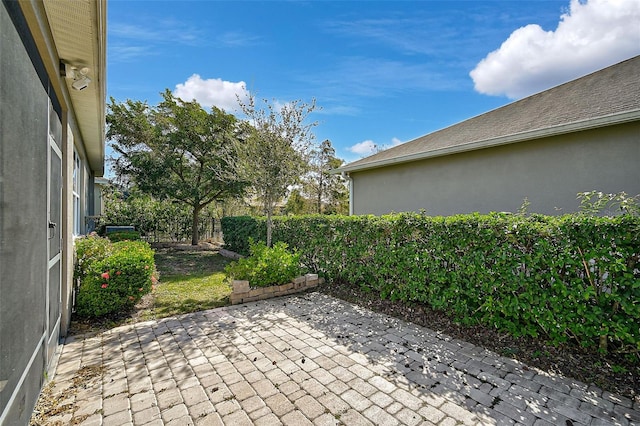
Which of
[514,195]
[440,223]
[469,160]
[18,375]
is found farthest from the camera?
[469,160]

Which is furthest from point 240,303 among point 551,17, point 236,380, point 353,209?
point 551,17

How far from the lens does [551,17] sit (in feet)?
23.1

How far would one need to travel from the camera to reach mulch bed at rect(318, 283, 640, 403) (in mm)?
2951

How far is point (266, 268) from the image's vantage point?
5.80 meters

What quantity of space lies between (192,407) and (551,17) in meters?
10.3

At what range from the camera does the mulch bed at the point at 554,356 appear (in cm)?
295

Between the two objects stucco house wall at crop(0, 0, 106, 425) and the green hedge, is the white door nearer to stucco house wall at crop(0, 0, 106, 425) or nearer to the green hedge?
stucco house wall at crop(0, 0, 106, 425)

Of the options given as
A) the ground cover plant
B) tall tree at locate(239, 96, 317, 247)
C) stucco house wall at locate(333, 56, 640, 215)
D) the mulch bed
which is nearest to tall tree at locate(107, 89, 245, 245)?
the ground cover plant

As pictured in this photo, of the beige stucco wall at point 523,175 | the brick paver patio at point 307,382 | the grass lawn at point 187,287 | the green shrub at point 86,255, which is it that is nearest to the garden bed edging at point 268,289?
the grass lawn at point 187,287

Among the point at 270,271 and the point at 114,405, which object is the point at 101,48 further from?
the point at 270,271

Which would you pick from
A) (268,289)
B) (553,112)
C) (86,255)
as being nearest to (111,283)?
(86,255)

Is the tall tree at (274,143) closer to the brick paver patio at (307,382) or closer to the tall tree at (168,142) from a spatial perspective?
the brick paver patio at (307,382)

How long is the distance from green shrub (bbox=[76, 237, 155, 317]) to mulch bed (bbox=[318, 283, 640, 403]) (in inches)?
164

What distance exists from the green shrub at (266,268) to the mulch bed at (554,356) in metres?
2.31
